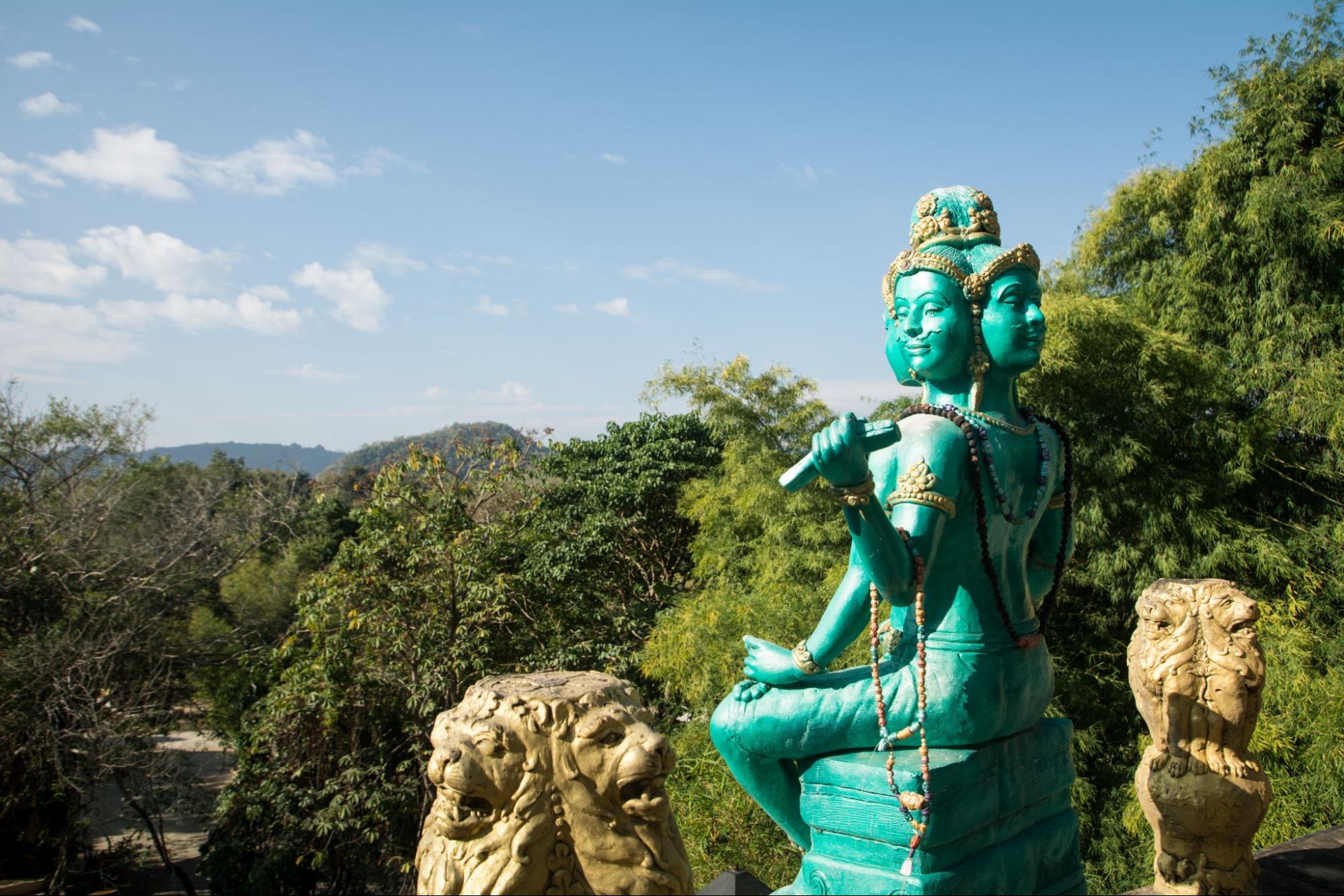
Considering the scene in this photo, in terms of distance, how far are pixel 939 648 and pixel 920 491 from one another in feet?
1.63

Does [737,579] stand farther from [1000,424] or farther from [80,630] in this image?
[1000,424]

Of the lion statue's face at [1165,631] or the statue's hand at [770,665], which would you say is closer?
the statue's hand at [770,665]

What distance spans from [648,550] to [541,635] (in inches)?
131

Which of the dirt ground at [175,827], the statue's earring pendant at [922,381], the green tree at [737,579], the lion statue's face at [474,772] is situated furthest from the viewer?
the dirt ground at [175,827]

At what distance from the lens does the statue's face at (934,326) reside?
9.90ft

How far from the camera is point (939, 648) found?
2.86 m

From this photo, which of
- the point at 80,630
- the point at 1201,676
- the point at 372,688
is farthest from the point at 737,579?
the point at 1201,676

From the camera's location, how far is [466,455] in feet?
38.8

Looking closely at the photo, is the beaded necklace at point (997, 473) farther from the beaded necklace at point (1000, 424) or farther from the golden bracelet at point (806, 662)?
the golden bracelet at point (806, 662)

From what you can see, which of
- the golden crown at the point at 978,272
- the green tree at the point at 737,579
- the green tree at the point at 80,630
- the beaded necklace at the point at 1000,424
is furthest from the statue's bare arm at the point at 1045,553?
the green tree at the point at 80,630

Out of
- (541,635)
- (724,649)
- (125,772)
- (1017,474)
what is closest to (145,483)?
(125,772)

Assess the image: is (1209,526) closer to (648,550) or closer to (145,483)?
(648,550)

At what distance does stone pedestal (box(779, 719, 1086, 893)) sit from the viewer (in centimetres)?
266

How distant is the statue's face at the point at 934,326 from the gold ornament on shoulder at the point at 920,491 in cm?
40
